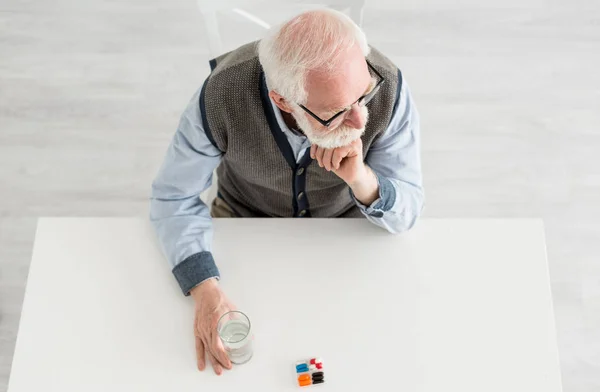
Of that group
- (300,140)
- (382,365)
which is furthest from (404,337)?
(300,140)

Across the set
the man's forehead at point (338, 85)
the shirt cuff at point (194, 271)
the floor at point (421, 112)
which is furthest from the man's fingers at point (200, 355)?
the floor at point (421, 112)

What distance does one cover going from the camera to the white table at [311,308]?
1.48 metres

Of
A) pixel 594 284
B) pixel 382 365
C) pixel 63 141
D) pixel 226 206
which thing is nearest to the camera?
pixel 382 365

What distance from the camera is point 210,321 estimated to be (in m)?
1.50

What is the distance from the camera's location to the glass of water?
1446mm

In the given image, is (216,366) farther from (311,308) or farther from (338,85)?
(338,85)

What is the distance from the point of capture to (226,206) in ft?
6.59

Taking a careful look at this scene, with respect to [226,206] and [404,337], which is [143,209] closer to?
[226,206]

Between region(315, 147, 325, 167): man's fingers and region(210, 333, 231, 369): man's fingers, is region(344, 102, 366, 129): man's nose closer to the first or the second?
region(315, 147, 325, 167): man's fingers

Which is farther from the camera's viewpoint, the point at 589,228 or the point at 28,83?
the point at 28,83

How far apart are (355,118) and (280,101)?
0.16 m

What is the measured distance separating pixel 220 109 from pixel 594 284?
1.59 metres

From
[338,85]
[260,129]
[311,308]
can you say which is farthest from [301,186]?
[338,85]

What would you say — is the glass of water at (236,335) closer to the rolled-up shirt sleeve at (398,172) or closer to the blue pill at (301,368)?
the blue pill at (301,368)
